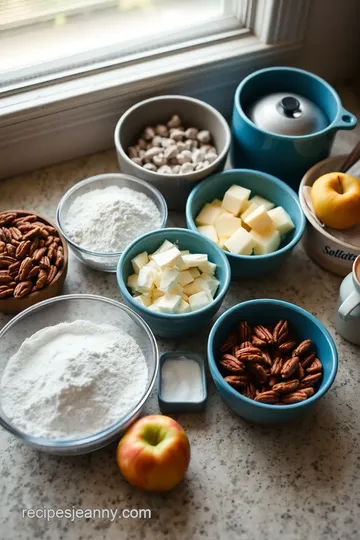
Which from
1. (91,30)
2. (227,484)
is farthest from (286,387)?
(91,30)

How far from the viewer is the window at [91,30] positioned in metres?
1.16

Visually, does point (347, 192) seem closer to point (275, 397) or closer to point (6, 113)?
point (275, 397)

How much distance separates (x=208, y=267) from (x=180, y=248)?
80 mm

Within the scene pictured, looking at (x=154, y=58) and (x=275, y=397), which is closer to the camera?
(x=275, y=397)

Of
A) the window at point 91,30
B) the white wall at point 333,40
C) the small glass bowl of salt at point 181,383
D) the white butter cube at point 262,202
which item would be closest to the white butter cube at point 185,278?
the small glass bowl of salt at point 181,383

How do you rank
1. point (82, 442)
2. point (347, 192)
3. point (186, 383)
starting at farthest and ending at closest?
point (347, 192), point (186, 383), point (82, 442)

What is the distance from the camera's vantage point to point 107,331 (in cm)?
95

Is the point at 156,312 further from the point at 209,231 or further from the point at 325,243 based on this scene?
the point at 325,243

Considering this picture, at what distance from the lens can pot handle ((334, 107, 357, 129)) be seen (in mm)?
1116

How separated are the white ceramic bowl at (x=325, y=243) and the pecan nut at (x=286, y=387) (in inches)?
11.2

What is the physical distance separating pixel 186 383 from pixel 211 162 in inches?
18.0

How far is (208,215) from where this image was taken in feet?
3.64

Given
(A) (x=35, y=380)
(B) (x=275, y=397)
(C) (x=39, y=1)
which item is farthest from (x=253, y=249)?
(C) (x=39, y=1)

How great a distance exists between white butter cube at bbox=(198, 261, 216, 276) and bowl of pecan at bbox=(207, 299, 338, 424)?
98 mm
